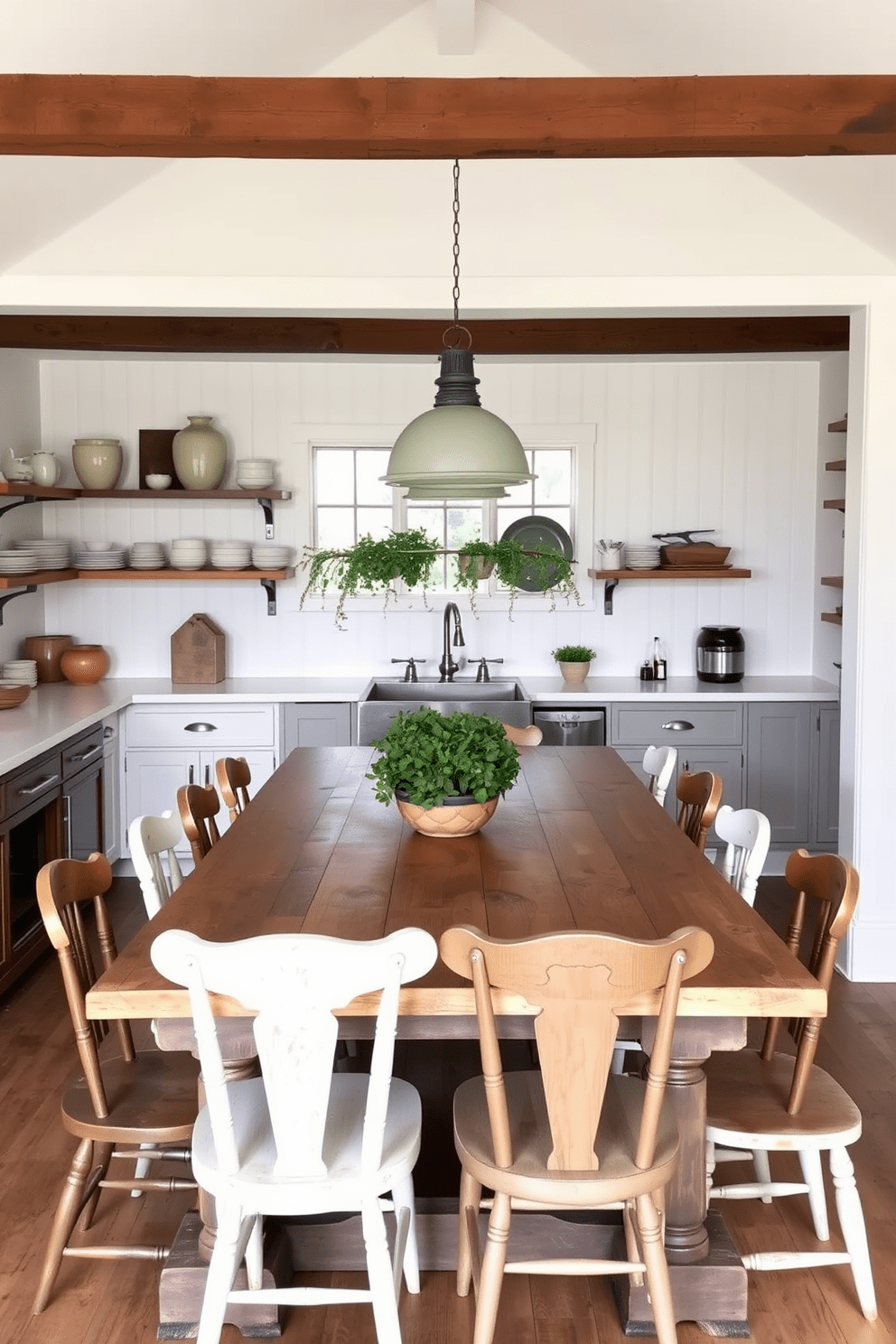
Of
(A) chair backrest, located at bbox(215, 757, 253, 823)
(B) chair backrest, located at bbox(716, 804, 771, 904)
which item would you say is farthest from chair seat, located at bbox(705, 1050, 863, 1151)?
(A) chair backrest, located at bbox(215, 757, 253, 823)

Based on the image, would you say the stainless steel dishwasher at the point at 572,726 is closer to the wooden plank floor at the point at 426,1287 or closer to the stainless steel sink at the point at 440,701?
the stainless steel sink at the point at 440,701

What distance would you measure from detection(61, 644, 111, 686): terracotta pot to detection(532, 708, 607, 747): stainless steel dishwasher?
2.10m

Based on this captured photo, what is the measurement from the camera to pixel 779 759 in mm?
5699

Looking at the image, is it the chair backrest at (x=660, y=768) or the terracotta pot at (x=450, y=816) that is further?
the chair backrest at (x=660, y=768)

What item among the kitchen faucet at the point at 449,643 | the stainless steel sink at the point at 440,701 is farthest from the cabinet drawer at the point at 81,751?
the kitchen faucet at the point at 449,643

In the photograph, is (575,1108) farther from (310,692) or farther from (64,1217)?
(310,692)

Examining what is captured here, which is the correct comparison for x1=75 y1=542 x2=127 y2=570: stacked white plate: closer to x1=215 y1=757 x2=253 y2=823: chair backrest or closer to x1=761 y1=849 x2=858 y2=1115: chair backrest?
x1=215 y1=757 x2=253 y2=823: chair backrest

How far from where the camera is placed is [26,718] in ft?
16.2

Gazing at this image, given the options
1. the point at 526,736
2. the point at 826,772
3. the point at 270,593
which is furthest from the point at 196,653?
the point at 826,772

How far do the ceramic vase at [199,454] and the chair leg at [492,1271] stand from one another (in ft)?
14.2

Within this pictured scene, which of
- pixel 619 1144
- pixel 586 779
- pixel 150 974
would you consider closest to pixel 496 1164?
pixel 619 1144

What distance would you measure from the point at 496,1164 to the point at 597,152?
234 cm

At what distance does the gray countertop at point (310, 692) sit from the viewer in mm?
5285

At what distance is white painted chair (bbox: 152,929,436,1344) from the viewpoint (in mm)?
2053
